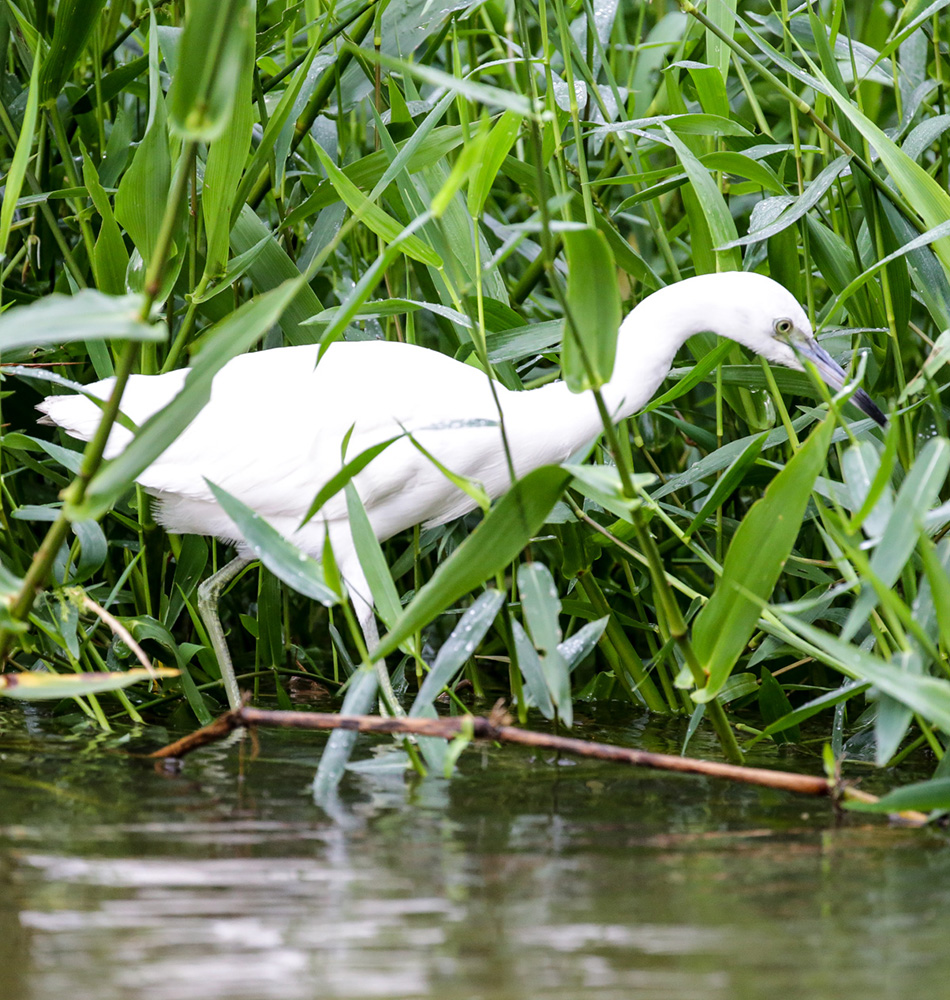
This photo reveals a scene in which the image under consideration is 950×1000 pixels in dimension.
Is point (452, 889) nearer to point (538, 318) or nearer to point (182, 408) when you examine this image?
point (182, 408)

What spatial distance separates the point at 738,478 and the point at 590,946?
1.04 meters

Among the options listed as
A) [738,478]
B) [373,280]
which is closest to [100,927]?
[373,280]

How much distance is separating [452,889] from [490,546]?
47 centimetres

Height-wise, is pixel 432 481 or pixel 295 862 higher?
pixel 432 481

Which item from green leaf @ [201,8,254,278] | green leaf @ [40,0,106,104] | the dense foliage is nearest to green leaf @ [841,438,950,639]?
the dense foliage

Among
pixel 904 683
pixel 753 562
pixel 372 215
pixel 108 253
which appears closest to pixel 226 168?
pixel 372 215

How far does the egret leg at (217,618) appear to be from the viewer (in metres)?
2.57

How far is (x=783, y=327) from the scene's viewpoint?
238 cm

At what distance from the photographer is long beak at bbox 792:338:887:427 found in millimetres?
2398

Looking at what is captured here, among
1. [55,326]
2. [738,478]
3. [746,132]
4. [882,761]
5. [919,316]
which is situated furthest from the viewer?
[919,316]

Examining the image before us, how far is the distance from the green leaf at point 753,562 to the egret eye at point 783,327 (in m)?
0.58

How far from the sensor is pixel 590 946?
1.31 m

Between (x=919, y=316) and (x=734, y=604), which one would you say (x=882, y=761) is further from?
(x=919, y=316)

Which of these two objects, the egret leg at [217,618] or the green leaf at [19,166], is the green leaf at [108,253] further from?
the egret leg at [217,618]
